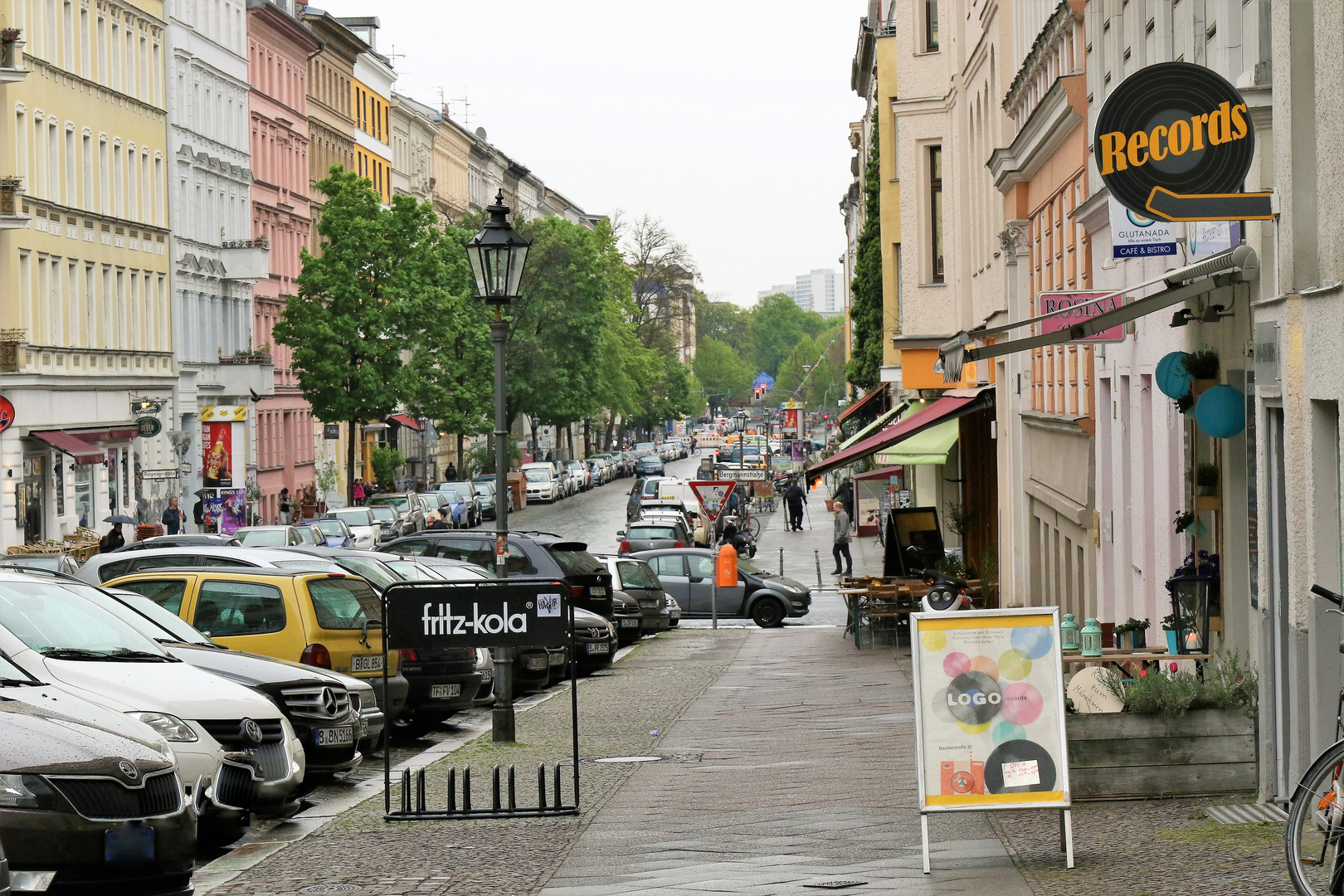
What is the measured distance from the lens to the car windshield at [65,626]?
11.6m

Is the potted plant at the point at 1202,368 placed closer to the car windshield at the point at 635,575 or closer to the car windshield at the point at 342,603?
the car windshield at the point at 342,603

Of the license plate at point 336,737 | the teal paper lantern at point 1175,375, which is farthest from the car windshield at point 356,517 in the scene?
the teal paper lantern at point 1175,375

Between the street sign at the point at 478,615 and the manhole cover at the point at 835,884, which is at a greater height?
the street sign at the point at 478,615

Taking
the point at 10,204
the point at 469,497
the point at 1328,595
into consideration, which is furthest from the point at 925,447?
the point at 469,497

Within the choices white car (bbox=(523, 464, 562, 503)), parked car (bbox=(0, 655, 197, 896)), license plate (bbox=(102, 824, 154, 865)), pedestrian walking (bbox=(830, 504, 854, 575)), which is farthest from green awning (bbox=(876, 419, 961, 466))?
white car (bbox=(523, 464, 562, 503))

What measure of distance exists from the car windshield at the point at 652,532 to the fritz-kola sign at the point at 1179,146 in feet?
122

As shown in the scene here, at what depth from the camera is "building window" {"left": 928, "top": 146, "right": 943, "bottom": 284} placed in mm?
40500

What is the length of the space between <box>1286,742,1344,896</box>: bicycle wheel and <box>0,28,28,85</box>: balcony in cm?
4549

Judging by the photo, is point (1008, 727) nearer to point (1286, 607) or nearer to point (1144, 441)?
point (1286, 607)

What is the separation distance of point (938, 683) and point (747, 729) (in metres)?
7.60

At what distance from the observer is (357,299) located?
71688 millimetres

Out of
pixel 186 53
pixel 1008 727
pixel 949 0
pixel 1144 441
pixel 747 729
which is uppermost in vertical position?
pixel 186 53

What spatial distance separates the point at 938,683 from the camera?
31.9 feet

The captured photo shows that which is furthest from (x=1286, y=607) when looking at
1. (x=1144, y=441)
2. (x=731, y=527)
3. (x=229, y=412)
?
(x=229, y=412)
